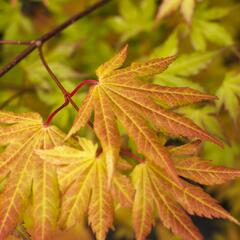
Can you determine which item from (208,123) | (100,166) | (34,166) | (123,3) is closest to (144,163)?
(100,166)

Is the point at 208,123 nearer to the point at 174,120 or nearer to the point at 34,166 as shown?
the point at 174,120

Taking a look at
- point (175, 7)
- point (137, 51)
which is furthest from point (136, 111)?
point (137, 51)

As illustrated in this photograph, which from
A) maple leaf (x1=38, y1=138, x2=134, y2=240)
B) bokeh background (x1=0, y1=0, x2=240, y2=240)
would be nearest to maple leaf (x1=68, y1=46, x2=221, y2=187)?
maple leaf (x1=38, y1=138, x2=134, y2=240)

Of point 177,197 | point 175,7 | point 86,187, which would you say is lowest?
point 177,197

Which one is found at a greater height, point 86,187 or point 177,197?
point 86,187

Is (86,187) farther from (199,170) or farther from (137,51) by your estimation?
(137,51)
